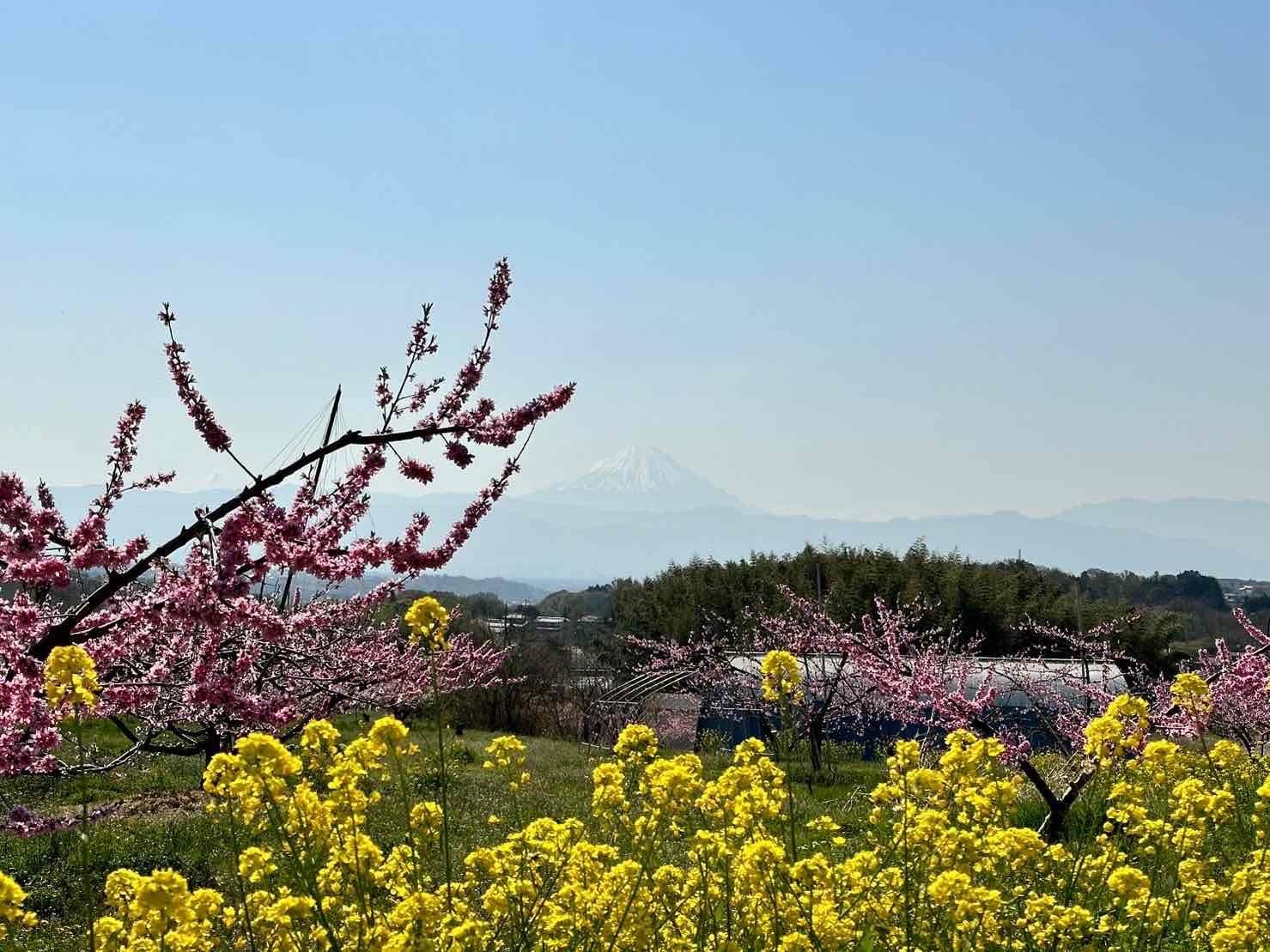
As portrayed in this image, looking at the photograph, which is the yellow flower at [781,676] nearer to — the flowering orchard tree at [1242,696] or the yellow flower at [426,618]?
the yellow flower at [426,618]

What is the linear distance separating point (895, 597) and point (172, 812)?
28.4 metres

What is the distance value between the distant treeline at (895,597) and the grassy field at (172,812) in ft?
52.0

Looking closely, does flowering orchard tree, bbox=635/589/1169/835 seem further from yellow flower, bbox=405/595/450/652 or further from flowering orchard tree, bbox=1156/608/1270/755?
yellow flower, bbox=405/595/450/652

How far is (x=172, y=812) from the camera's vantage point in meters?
13.7

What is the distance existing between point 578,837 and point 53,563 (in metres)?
2.80

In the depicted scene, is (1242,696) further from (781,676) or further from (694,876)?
(781,676)

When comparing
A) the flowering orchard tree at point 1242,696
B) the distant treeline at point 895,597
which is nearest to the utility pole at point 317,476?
the flowering orchard tree at point 1242,696

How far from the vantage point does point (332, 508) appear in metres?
5.87

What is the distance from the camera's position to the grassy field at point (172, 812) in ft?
30.7

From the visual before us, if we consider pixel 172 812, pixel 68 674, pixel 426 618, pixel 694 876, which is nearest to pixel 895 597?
pixel 172 812

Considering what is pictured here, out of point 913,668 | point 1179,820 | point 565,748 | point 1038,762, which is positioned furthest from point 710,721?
point 1179,820

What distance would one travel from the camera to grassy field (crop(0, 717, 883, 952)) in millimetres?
9359

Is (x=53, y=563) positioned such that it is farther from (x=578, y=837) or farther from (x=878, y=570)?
(x=878, y=570)

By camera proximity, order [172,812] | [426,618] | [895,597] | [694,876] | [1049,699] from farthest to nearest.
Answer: [895,597] → [1049,699] → [172,812] → [694,876] → [426,618]
